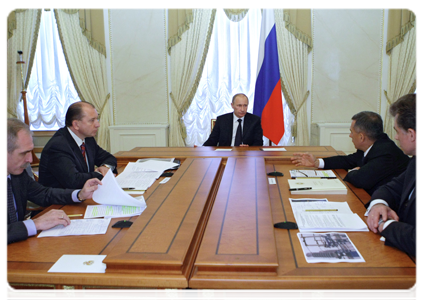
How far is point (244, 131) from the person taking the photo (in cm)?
504

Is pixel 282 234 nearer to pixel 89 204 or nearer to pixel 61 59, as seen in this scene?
pixel 89 204

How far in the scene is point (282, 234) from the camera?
5.84ft

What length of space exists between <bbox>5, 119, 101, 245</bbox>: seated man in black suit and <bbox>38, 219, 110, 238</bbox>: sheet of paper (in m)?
0.03

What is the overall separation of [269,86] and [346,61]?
157 centimetres

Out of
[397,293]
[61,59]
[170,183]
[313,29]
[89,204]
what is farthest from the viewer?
[61,59]

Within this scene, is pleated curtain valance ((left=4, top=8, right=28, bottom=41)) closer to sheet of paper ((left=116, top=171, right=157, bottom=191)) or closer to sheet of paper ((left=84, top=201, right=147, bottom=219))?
sheet of paper ((left=116, top=171, right=157, bottom=191))

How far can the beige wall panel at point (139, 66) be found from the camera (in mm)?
6586

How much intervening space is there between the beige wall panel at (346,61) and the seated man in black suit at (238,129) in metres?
1.98

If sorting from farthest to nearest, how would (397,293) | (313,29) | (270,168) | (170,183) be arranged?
(313,29)
(270,168)
(170,183)
(397,293)

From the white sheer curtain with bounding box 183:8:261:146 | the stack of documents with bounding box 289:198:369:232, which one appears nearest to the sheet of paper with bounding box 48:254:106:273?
the stack of documents with bounding box 289:198:369:232

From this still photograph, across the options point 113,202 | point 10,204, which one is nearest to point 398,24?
point 113,202

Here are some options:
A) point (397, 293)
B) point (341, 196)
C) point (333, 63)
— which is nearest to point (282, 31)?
point (333, 63)

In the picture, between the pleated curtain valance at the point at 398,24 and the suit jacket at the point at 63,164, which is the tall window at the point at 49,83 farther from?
the pleated curtain valance at the point at 398,24

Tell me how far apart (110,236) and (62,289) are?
0.38 meters
